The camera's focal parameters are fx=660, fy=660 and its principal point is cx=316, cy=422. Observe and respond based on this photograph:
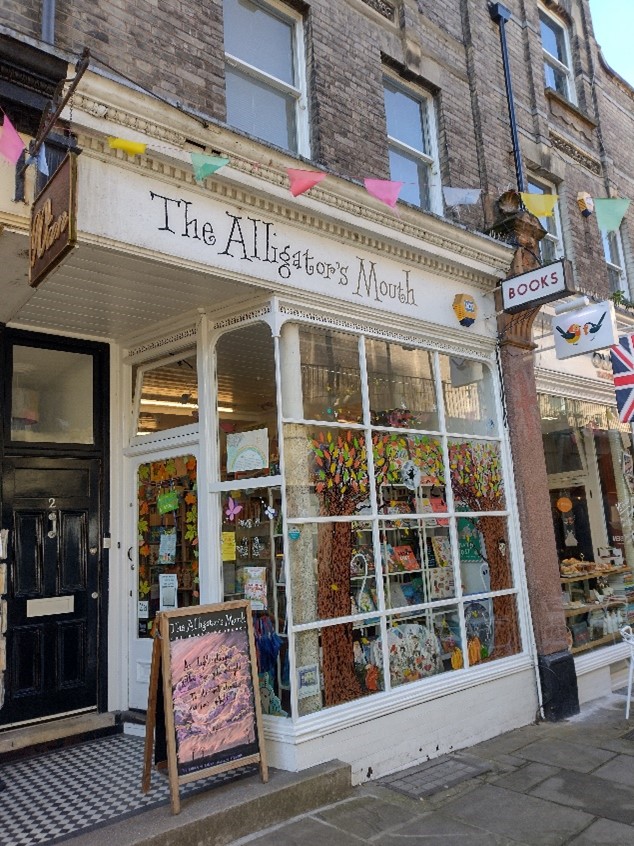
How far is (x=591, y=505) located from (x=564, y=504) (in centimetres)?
75

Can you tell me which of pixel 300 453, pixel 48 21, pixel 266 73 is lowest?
pixel 300 453

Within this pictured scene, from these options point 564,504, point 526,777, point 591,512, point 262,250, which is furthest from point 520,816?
point 591,512

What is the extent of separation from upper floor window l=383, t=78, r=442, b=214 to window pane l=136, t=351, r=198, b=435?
3435 millimetres

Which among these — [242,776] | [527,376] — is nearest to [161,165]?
[242,776]

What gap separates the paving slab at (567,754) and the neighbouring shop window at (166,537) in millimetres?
3218

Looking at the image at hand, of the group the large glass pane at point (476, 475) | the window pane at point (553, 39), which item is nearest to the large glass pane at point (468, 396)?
the large glass pane at point (476, 475)

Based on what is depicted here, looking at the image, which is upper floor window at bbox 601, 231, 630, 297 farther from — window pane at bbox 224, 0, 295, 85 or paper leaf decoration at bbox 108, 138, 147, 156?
paper leaf decoration at bbox 108, 138, 147, 156

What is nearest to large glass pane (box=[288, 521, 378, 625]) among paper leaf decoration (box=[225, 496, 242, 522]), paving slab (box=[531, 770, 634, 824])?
paper leaf decoration (box=[225, 496, 242, 522])

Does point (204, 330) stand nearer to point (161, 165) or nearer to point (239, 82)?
point (161, 165)

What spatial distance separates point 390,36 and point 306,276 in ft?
12.6

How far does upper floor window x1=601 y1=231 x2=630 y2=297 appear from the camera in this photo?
35.6 ft

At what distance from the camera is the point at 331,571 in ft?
17.6

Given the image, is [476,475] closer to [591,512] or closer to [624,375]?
[624,375]

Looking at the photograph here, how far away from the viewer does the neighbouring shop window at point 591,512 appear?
26.5ft
